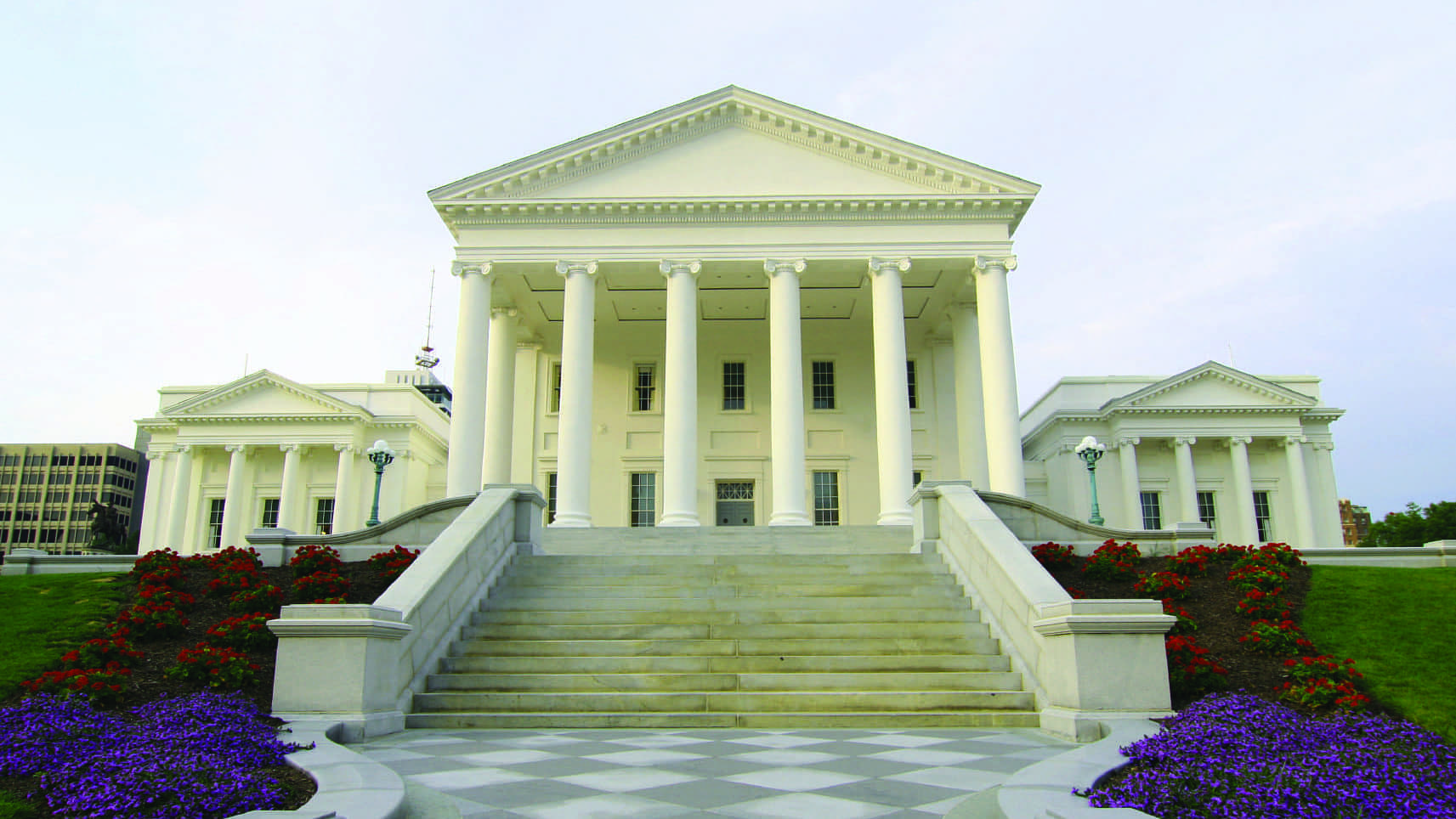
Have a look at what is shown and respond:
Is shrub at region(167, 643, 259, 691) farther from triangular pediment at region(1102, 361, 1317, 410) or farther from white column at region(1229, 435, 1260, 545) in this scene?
white column at region(1229, 435, 1260, 545)

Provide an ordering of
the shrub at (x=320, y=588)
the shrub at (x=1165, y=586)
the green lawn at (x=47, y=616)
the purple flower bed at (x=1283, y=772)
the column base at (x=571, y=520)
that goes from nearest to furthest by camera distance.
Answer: the purple flower bed at (x=1283, y=772)
the green lawn at (x=47, y=616)
the shrub at (x=320, y=588)
the shrub at (x=1165, y=586)
the column base at (x=571, y=520)

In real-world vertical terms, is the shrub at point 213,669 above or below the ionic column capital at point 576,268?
below

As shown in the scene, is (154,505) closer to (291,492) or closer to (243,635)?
(291,492)

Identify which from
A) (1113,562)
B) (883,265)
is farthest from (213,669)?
(883,265)

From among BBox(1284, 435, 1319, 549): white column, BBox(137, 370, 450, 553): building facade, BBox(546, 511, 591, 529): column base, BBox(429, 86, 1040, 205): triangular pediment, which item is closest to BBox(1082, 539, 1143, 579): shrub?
BBox(546, 511, 591, 529): column base

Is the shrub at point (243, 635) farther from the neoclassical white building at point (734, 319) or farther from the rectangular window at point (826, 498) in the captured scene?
the rectangular window at point (826, 498)

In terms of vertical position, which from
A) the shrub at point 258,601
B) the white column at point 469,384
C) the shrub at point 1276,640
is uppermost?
the white column at point 469,384

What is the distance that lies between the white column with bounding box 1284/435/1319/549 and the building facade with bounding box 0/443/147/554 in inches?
5312

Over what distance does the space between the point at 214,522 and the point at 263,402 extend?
697cm

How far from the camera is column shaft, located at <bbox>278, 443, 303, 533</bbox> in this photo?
45531 millimetres

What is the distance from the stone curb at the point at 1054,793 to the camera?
5212 millimetres

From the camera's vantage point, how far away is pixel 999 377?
27.1 m

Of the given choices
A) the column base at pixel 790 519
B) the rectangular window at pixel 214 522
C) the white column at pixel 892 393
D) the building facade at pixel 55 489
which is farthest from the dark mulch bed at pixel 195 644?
the building facade at pixel 55 489

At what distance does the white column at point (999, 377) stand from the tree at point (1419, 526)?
1850 inches
